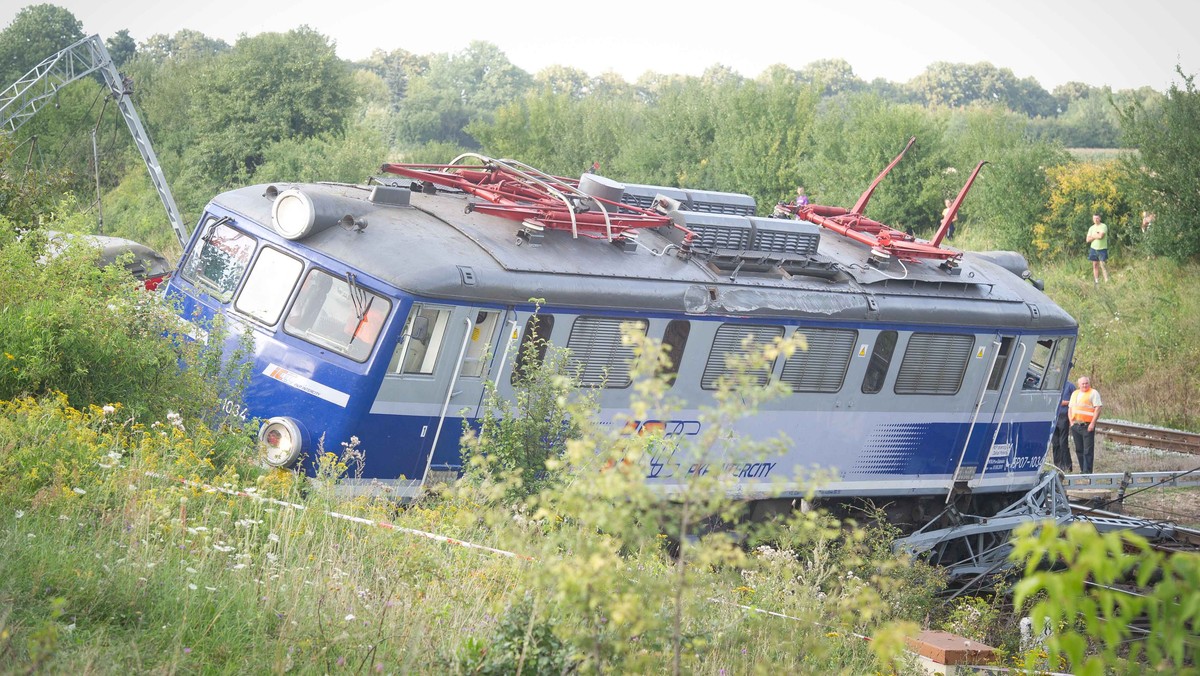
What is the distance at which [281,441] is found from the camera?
9.94 m

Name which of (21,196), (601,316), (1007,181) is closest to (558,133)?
(1007,181)

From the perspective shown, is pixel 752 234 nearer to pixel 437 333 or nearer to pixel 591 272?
→ pixel 591 272

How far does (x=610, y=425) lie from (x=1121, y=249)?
24924mm

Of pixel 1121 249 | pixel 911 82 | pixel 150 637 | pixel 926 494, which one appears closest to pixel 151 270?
pixel 926 494

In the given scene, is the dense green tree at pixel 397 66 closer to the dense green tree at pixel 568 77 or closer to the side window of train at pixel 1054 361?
the dense green tree at pixel 568 77

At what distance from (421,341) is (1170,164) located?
23754mm

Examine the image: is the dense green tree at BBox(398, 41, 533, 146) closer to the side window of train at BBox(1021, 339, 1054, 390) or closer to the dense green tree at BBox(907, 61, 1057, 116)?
the dense green tree at BBox(907, 61, 1057, 116)

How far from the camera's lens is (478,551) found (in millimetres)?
8195

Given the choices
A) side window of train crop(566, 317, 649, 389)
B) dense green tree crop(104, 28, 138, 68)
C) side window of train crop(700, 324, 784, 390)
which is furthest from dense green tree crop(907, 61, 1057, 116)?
side window of train crop(566, 317, 649, 389)

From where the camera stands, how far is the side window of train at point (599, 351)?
35.8 feet

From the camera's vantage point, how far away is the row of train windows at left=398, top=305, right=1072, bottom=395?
33.2ft

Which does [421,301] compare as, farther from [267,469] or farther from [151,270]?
[151,270]

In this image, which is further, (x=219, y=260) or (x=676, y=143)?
(x=676, y=143)

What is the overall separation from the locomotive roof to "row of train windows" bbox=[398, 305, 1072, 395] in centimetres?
22
